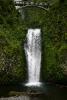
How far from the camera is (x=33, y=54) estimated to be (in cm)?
3750

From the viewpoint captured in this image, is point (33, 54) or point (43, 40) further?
point (43, 40)

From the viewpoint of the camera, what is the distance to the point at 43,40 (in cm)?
3762

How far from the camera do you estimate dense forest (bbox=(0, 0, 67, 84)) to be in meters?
34.5

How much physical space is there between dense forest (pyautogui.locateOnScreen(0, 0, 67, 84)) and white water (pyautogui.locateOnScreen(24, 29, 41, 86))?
610mm

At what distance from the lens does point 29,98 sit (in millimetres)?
27906

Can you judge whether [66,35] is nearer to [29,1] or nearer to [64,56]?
[64,56]

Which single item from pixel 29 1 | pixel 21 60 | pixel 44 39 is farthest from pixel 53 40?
pixel 29 1

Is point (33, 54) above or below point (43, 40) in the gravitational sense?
below

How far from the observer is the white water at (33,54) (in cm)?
3603

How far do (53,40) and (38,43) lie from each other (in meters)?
1.77

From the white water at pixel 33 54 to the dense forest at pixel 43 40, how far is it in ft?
2.00

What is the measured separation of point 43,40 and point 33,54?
6.30 ft

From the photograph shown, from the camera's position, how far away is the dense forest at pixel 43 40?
34.5 metres

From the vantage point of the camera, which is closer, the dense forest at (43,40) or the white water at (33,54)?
the dense forest at (43,40)
